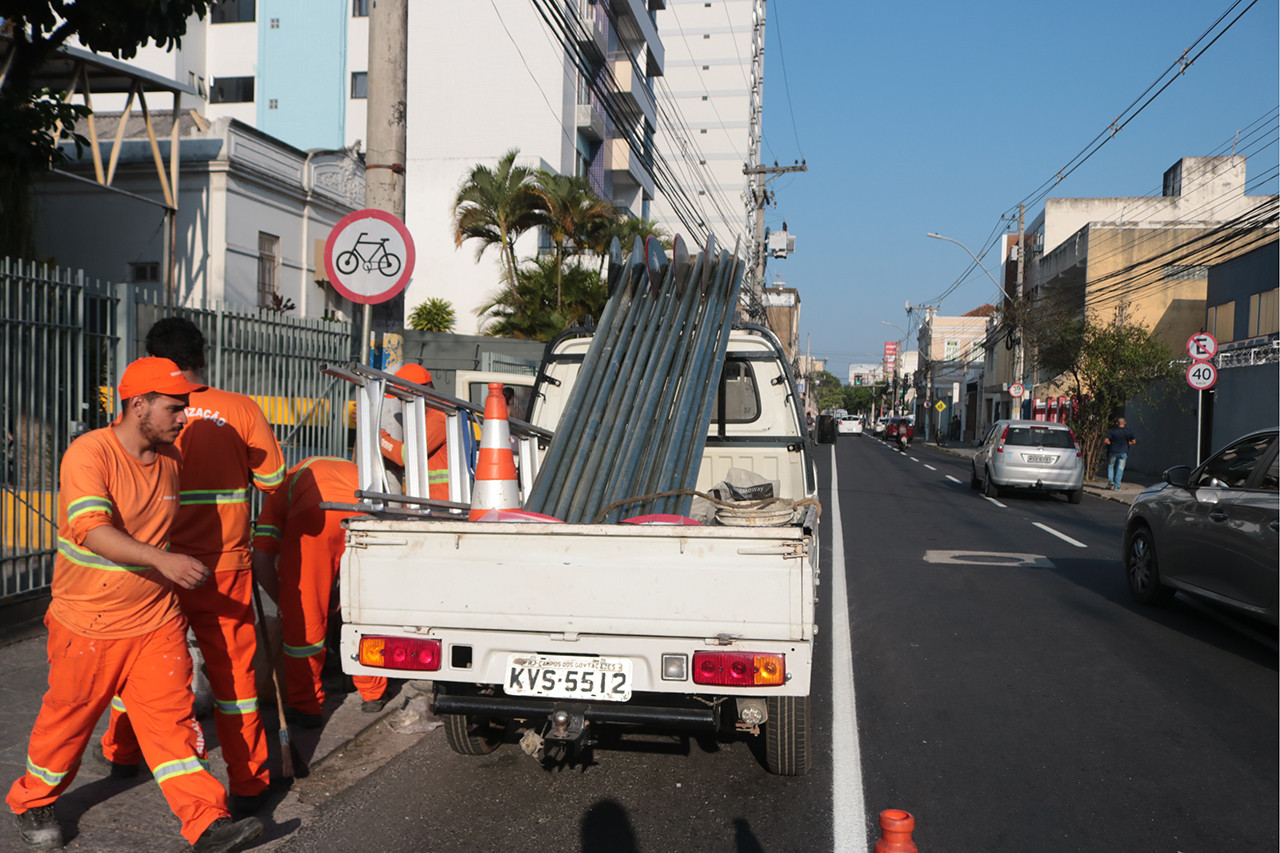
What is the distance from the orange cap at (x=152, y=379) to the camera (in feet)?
11.2

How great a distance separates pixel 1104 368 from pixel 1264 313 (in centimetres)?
430

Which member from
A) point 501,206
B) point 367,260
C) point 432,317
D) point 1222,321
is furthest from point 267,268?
point 1222,321

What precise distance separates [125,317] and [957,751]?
621cm

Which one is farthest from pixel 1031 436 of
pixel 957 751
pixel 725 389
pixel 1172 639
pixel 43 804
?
pixel 43 804

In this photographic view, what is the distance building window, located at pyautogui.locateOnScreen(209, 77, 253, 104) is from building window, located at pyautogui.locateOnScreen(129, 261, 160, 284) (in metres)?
16.3

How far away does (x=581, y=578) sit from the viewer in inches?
142

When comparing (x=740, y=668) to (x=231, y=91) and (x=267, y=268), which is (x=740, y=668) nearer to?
(x=267, y=268)

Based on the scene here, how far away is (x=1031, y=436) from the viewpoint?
61.9 ft

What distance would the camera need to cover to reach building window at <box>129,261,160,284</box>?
18.9 m

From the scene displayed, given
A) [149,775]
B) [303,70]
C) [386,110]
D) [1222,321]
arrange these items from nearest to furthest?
[149,775]
[386,110]
[1222,321]
[303,70]

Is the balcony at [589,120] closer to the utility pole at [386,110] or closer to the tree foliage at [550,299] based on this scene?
the tree foliage at [550,299]

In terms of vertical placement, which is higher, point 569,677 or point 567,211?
point 567,211

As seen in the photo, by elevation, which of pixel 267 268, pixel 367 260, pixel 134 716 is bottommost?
pixel 134 716

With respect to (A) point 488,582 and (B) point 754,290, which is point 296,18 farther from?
(A) point 488,582
